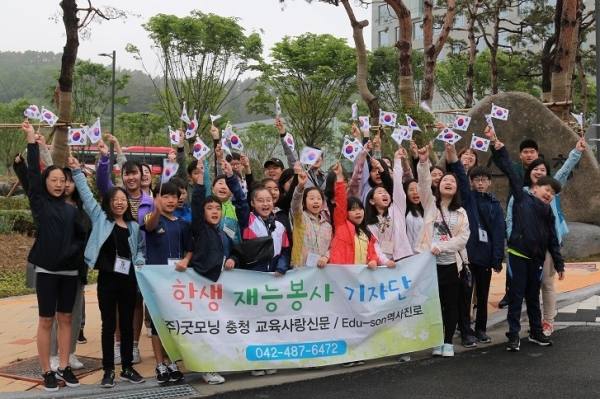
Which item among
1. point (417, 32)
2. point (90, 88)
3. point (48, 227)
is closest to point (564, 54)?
Answer: point (48, 227)

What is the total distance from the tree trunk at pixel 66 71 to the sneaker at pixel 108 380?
27.0 feet

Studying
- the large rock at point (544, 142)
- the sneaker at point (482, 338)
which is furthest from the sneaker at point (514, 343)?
the large rock at point (544, 142)

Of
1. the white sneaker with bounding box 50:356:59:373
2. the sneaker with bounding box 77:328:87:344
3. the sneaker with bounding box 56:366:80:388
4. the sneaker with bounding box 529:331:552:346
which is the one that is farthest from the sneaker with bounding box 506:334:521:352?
the sneaker with bounding box 77:328:87:344

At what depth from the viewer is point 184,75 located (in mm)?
27594

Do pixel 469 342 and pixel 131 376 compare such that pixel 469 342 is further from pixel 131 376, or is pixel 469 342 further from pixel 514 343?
pixel 131 376

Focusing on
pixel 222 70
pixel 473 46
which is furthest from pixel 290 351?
pixel 222 70

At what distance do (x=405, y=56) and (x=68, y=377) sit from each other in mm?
10445

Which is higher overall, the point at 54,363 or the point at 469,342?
the point at 54,363

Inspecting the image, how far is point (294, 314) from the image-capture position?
19.5ft

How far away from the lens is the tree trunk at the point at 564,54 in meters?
14.5

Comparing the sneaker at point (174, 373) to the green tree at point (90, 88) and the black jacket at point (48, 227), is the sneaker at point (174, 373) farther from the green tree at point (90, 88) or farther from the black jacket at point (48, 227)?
the green tree at point (90, 88)

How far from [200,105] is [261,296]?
22796 mm

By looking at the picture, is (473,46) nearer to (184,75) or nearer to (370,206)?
(184,75)

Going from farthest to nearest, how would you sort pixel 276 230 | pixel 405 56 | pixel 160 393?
pixel 405 56
pixel 276 230
pixel 160 393
